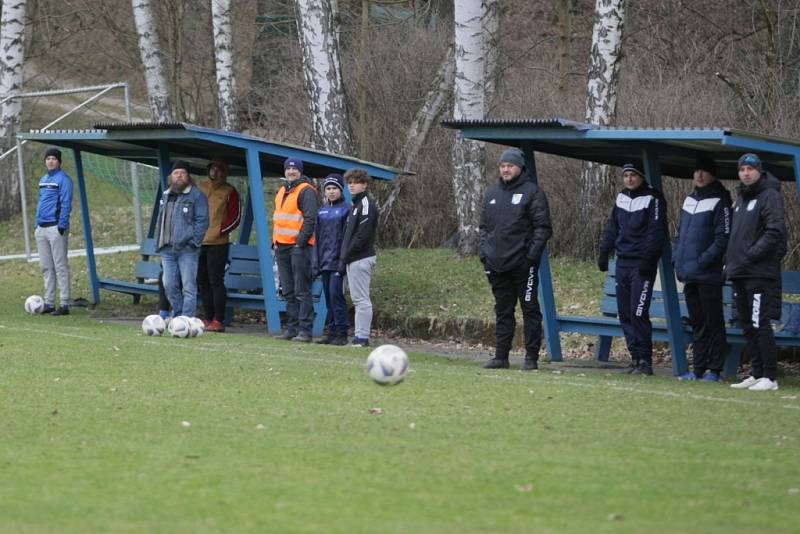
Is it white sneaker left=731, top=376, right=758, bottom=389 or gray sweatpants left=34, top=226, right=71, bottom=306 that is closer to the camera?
white sneaker left=731, top=376, right=758, bottom=389

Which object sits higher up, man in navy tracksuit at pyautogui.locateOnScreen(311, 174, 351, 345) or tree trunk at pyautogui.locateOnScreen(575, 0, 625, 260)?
tree trunk at pyautogui.locateOnScreen(575, 0, 625, 260)

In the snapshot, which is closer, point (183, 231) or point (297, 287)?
point (297, 287)

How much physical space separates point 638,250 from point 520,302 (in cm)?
119

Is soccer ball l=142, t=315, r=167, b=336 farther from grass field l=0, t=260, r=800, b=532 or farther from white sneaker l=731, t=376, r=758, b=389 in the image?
white sneaker l=731, t=376, r=758, b=389

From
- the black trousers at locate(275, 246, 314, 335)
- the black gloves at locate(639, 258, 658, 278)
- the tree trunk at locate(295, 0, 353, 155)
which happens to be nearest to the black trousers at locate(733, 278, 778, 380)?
the black gloves at locate(639, 258, 658, 278)

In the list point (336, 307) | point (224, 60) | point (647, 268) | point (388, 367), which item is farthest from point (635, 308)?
point (224, 60)

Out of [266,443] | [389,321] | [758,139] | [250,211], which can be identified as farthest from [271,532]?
[250,211]

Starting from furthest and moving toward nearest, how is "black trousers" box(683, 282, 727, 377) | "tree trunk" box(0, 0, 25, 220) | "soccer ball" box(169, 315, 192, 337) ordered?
"tree trunk" box(0, 0, 25, 220)
"soccer ball" box(169, 315, 192, 337)
"black trousers" box(683, 282, 727, 377)

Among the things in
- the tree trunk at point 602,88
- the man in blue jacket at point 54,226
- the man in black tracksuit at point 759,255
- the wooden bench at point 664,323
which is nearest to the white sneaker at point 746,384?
the man in black tracksuit at point 759,255

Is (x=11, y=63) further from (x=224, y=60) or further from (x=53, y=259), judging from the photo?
(x=53, y=259)

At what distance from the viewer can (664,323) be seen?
1381cm

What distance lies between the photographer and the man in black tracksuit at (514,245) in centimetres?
1214

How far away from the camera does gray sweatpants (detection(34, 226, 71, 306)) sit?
1725 centimetres

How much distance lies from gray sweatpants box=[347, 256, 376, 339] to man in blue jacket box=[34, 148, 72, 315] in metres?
4.70
